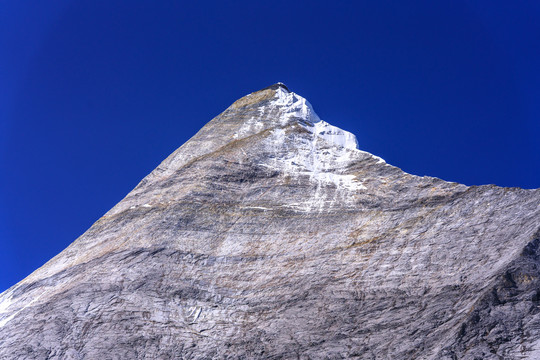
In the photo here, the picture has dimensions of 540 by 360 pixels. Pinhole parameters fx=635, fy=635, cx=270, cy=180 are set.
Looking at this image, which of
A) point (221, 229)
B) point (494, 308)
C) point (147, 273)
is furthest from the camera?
point (221, 229)

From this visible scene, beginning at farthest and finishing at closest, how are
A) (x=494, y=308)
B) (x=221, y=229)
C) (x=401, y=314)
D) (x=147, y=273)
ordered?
(x=221, y=229), (x=147, y=273), (x=401, y=314), (x=494, y=308)

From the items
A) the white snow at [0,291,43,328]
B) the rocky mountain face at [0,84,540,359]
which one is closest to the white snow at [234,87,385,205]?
the rocky mountain face at [0,84,540,359]

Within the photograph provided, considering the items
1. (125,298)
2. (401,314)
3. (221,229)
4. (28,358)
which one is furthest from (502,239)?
(28,358)

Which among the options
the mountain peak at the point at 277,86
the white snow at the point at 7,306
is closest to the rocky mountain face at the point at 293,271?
the white snow at the point at 7,306

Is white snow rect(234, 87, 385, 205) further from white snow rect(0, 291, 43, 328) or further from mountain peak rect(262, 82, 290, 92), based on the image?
white snow rect(0, 291, 43, 328)

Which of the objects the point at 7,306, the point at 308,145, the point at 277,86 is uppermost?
the point at 277,86

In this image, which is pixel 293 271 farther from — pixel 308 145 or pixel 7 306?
pixel 7 306

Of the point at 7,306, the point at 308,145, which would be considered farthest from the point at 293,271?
the point at 7,306

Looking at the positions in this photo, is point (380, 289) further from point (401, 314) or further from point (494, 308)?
point (494, 308)

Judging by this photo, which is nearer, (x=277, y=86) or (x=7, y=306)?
(x=7, y=306)
